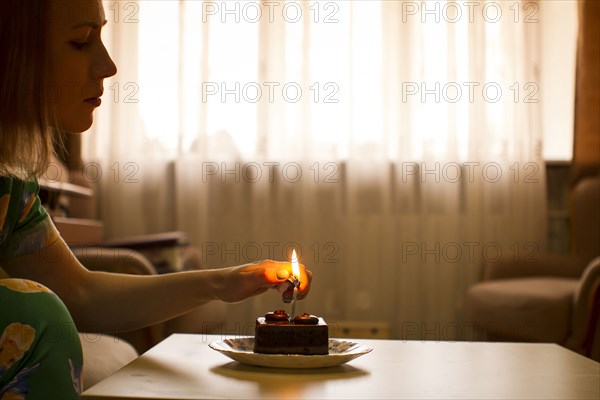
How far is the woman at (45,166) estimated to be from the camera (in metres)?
1.15

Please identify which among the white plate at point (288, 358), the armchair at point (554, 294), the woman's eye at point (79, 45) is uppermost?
the woman's eye at point (79, 45)

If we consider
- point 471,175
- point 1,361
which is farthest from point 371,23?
point 1,361

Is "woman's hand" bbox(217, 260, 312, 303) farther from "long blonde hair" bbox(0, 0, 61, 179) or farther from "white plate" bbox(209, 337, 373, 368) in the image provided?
"long blonde hair" bbox(0, 0, 61, 179)

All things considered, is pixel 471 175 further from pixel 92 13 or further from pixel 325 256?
pixel 92 13

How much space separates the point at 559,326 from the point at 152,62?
2.08 m

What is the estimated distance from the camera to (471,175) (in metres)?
3.25

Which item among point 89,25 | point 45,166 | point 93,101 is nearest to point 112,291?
point 45,166

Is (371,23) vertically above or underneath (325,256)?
above

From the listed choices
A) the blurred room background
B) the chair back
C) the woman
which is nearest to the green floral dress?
the woman

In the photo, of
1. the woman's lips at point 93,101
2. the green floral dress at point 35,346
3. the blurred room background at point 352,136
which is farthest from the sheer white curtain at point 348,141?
the green floral dress at point 35,346

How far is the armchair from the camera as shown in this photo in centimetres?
226

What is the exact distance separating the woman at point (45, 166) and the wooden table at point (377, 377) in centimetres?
10

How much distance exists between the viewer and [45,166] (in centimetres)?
119

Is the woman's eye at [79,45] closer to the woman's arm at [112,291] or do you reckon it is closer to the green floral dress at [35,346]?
the woman's arm at [112,291]
